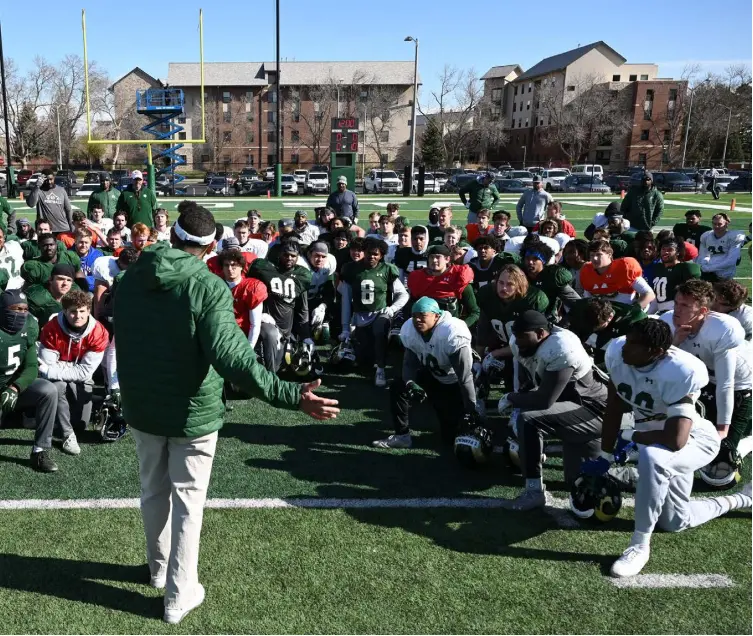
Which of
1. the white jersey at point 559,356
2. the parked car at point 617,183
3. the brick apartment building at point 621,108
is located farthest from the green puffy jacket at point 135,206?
the brick apartment building at point 621,108

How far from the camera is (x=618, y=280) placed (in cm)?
678

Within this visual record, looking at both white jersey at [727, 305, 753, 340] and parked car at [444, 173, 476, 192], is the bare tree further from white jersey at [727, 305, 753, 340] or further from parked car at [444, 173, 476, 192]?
white jersey at [727, 305, 753, 340]

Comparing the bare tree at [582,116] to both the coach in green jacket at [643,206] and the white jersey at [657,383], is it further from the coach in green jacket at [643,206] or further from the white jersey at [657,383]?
the white jersey at [657,383]

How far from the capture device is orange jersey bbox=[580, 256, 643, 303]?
6754 mm

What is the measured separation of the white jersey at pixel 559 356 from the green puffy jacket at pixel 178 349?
85.6 inches

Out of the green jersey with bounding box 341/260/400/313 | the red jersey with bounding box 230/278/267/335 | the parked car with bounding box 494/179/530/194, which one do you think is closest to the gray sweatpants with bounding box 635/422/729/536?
the red jersey with bounding box 230/278/267/335

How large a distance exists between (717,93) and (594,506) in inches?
2901

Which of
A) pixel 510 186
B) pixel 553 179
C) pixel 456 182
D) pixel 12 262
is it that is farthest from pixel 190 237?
pixel 553 179

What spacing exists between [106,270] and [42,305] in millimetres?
906

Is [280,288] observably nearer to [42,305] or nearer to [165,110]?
[42,305]

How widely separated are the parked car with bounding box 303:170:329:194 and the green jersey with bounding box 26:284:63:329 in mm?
29656

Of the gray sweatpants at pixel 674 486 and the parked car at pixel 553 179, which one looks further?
the parked car at pixel 553 179

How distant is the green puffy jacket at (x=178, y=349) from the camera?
9.39 ft

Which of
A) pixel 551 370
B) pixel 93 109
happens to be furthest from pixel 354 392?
pixel 93 109
